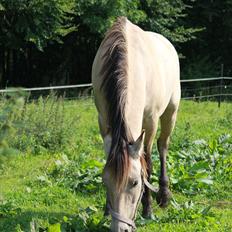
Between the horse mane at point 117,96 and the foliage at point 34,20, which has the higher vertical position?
the foliage at point 34,20

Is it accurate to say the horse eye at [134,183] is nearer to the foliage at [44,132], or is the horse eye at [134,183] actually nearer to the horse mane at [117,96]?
the horse mane at [117,96]

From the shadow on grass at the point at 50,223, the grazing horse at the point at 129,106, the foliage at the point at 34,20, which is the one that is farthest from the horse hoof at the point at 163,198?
the foliage at the point at 34,20

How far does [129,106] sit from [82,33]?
14.6 m

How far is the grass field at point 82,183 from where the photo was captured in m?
4.07

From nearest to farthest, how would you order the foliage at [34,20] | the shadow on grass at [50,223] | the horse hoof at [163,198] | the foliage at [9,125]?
1. the foliage at [9,125]
2. the shadow on grass at [50,223]
3. the horse hoof at [163,198]
4. the foliage at [34,20]

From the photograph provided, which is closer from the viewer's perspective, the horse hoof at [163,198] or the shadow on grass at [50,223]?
the shadow on grass at [50,223]

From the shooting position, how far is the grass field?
4.07 metres

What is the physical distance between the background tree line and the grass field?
6.76 m

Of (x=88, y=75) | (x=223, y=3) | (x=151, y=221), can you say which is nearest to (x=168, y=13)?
(x=223, y=3)

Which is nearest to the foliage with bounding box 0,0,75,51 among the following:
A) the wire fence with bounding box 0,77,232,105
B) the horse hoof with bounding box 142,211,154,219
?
the wire fence with bounding box 0,77,232,105

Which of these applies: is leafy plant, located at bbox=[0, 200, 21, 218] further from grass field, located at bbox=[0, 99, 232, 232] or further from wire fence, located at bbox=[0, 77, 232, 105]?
wire fence, located at bbox=[0, 77, 232, 105]

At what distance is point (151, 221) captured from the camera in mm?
4129

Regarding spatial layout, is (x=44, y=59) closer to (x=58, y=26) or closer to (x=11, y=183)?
(x=58, y=26)

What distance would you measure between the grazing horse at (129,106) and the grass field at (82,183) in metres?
0.35
